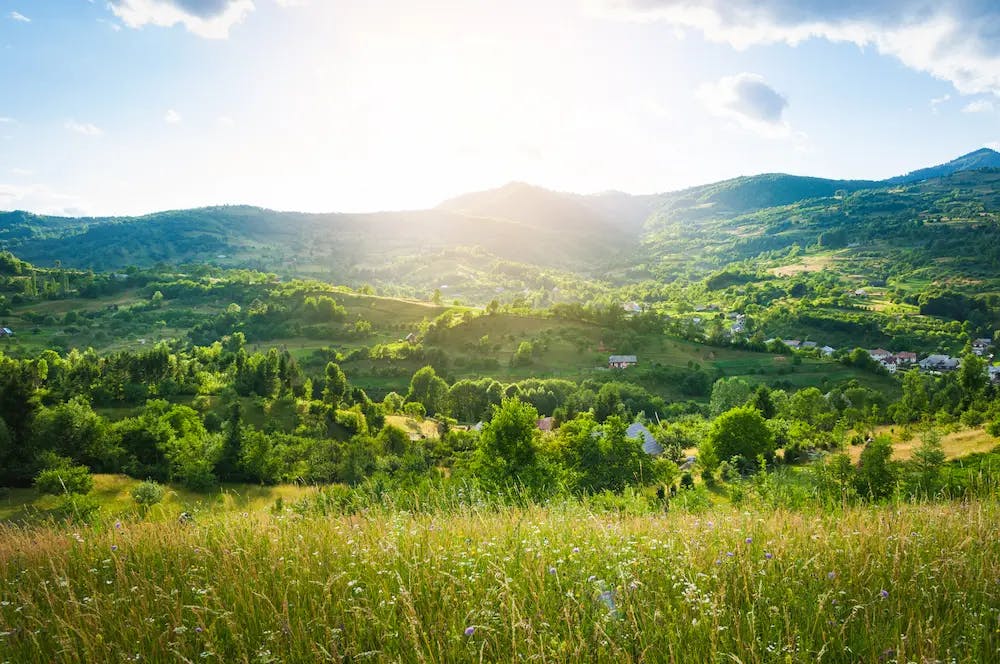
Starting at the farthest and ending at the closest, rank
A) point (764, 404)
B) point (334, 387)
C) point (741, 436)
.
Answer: point (334, 387) < point (764, 404) < point (741, 436)

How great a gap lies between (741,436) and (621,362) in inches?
2469

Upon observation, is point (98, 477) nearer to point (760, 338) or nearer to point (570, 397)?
point (570, 397)

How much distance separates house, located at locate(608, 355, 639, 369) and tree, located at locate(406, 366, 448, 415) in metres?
38.0

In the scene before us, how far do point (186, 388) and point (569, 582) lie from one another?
7312 cm

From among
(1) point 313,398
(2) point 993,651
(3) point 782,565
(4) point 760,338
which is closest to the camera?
(2) point 993,651

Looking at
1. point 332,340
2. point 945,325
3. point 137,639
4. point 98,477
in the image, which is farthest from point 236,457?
point 945,325

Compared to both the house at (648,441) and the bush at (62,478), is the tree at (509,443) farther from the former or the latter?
the house at (648,441)

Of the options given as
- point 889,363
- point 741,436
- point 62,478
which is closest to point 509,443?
point 62,478

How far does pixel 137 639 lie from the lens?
3.95 meters

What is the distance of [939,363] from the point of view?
11200cm

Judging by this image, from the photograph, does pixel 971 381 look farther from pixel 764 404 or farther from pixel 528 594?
pixel 528 594

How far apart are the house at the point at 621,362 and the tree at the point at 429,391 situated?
37955mm

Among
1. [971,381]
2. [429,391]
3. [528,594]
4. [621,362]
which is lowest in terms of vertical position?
[429,391]

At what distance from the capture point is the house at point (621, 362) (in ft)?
357
